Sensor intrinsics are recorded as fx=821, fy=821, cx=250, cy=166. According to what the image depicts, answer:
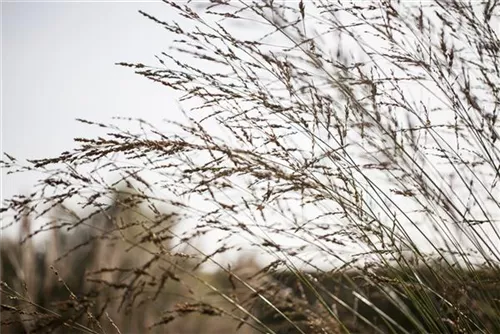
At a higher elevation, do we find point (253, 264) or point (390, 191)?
point (390, 191)

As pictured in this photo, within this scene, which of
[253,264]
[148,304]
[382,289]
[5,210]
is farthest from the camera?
[148,304]

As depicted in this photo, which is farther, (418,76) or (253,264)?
(253,264)

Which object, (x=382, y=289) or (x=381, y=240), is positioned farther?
(x=382, y=289)

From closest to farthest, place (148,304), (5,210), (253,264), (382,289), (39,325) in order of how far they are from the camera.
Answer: (39,325) → (5,210) → (382,289) → (253,264) → (148,304)

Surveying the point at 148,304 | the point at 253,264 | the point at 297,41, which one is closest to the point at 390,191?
the point at 297,41

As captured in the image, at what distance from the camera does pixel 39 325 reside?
2.20 m

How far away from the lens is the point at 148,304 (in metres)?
4.42

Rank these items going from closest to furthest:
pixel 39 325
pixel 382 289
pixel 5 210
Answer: pixel 39 325
pixel 5 210
pixel 382 289

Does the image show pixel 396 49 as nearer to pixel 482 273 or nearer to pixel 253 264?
pixel 482 273

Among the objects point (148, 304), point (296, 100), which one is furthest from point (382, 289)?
point (148, 304)

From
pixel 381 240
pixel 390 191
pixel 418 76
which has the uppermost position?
pixel 418 76

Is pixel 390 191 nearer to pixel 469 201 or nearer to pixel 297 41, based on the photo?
pixel 469 201

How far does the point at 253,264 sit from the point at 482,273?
46.6 inches

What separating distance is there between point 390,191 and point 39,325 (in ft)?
3.66
